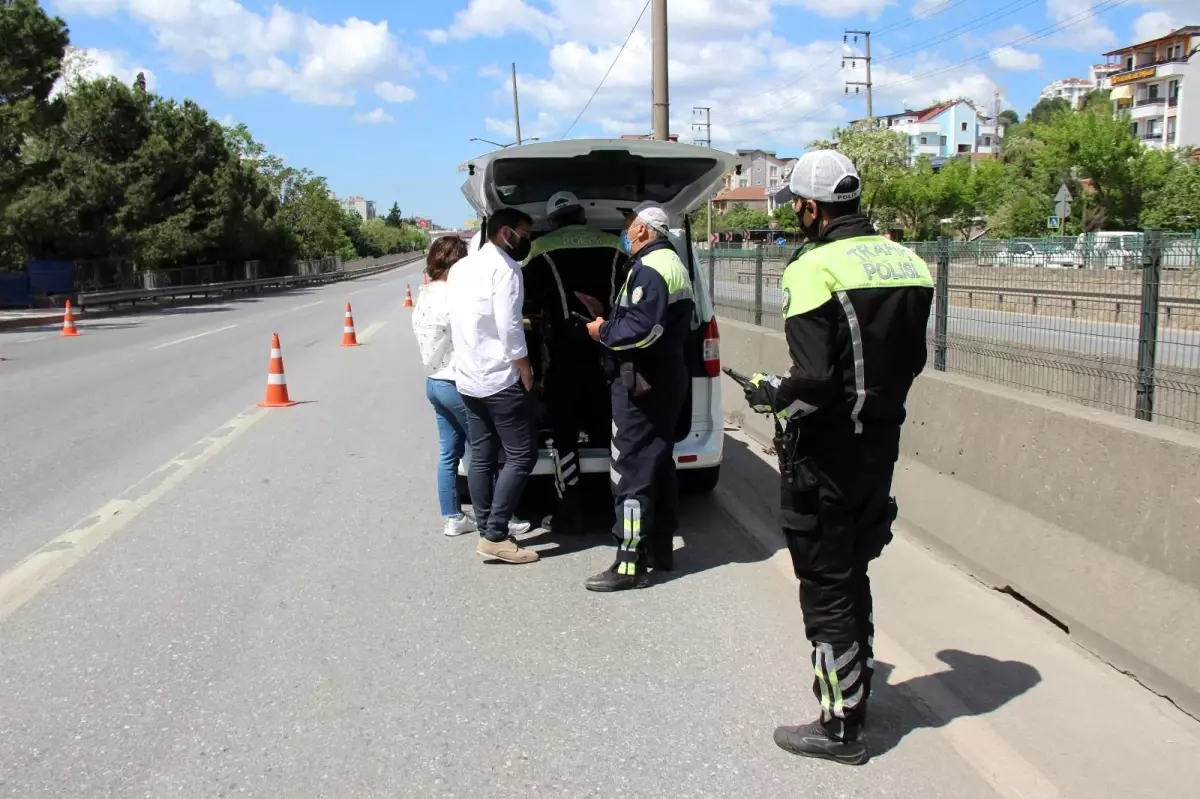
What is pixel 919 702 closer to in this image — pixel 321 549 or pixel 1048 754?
pixel 1048 754

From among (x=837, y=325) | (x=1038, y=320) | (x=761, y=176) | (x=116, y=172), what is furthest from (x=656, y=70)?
(x=761, y=176)

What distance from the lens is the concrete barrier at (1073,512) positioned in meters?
3.64

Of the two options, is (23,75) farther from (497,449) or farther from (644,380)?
(644,380)

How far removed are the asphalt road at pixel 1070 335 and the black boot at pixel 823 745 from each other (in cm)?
162

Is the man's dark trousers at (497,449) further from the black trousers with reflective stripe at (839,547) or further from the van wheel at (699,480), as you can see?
the black trousers with reflective stripe at (839,547)

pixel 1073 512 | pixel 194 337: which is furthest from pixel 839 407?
pixel 194 337

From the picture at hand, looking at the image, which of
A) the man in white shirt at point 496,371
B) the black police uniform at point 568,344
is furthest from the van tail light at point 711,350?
the man in white shirt at point 496,371

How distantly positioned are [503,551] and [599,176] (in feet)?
8.11

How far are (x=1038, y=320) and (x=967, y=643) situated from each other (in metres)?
2.26

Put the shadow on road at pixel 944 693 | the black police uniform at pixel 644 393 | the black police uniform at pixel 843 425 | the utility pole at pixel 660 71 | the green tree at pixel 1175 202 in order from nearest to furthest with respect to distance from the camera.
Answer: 1. the black police uniform at pixel 843 425
2. the shadow on road at pixel 944 693
3. the black police uniform at pixel 644 393
4. the utility pole at pixel 660 71
5. the green tree at pixel 1175 202

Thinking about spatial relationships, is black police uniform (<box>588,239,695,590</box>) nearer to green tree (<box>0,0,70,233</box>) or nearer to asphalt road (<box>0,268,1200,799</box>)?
asphalt road (<box>0,268,1200,799</box>)

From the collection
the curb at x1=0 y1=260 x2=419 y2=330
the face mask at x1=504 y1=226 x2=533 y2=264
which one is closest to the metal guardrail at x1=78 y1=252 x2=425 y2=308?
the curb at x1=0 y1=260 x2=419 y2=330

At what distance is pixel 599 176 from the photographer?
6227mm

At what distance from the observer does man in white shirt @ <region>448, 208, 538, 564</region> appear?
511 centimetres
